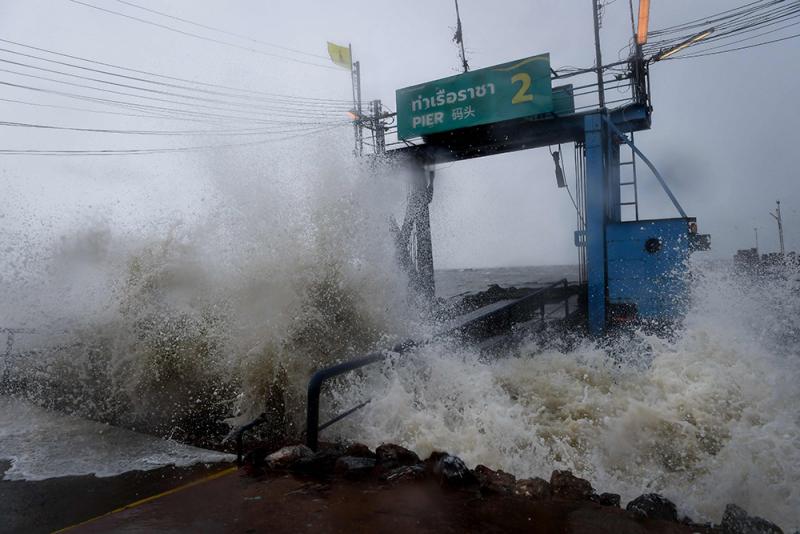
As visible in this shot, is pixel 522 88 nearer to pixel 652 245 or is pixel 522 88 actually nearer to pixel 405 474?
pixel 652 245

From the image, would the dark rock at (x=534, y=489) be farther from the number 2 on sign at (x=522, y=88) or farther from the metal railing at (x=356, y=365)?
the number 2 on sign at (x=522, y=88)

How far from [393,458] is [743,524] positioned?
7.67ft

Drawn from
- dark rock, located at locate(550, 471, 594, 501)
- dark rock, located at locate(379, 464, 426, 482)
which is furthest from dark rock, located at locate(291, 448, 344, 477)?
dark rock, located at locate(550, 471, 594, 501)

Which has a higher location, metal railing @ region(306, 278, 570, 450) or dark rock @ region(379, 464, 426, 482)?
metal railing @ region(306, 278, 570, 450)

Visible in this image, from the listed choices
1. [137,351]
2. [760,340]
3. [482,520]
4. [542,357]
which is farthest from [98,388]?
[760,340]

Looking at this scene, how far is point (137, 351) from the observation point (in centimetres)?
659

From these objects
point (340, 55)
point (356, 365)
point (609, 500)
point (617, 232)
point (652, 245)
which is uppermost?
point (340, 55)

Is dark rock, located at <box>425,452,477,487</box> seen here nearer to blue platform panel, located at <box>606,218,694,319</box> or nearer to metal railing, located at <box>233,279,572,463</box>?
metal railing, located at <box>233,279,572,463</box>

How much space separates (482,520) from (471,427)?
1.97m

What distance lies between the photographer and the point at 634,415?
5098mm

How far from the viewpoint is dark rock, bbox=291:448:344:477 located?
11.9 feet

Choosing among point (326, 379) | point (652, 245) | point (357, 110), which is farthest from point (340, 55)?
point (326, 379)

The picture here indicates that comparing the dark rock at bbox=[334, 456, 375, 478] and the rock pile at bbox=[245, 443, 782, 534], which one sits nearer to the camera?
the rock pile at bbox=[245, 443, 782, 534]

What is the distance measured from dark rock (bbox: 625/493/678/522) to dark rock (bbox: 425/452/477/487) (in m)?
1.06
